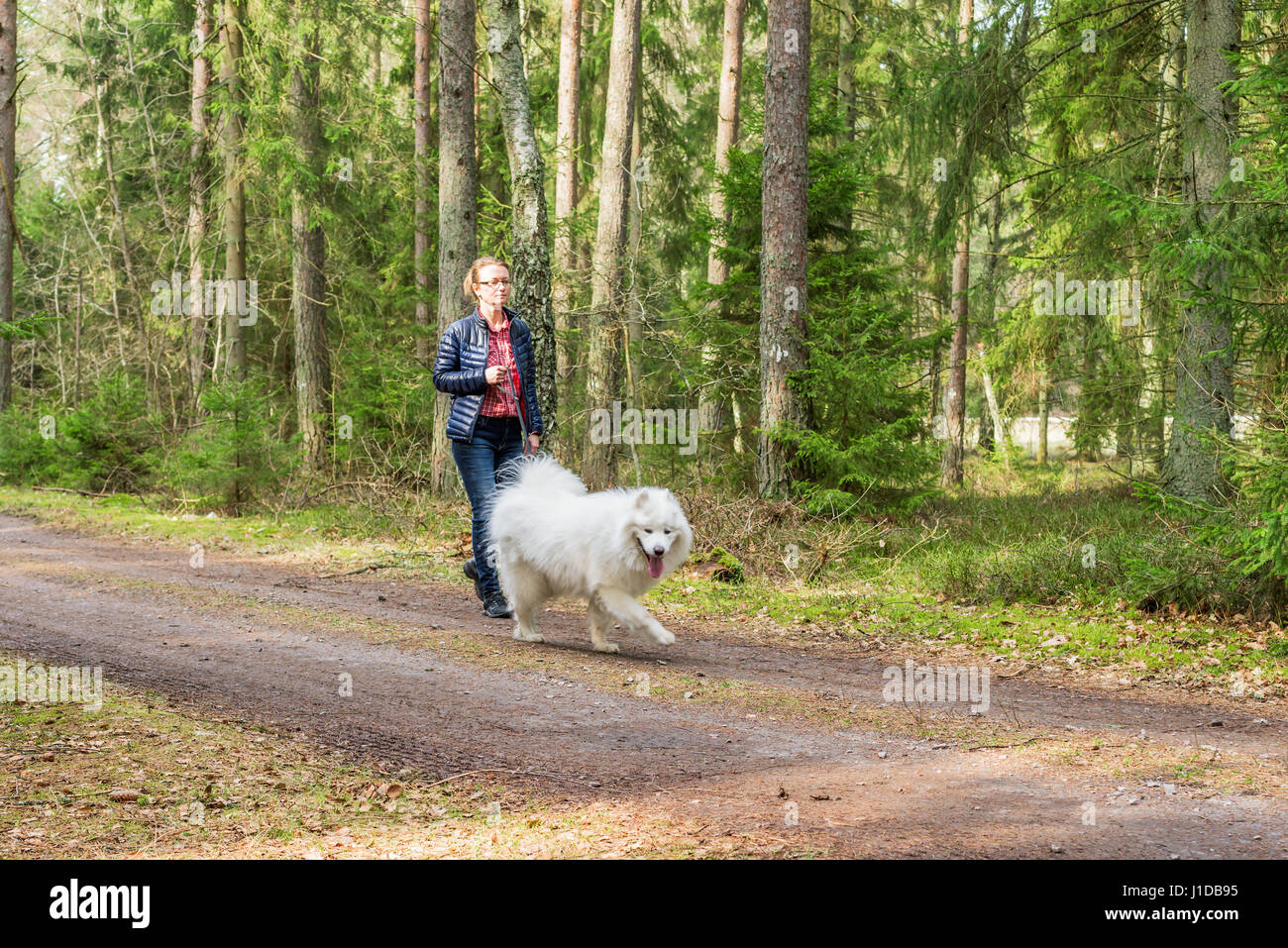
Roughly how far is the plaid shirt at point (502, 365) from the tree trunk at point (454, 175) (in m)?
6.13

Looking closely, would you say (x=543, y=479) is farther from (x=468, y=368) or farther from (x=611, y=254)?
(x=611, y=254)

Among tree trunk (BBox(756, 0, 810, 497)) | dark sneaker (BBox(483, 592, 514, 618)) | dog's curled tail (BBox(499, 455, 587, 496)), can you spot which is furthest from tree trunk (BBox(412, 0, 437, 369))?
dog's curled tail (BBox(499, 455, 587, 496))

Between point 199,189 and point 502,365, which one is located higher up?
point 199,189

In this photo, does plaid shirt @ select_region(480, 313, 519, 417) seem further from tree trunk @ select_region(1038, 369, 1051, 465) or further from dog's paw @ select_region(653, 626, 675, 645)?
tree trunk @ select_region(1038, 369, 1051, 465)

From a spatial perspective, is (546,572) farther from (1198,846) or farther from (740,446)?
(740,446)

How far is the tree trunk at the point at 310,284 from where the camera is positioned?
18.2 m

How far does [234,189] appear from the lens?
18.1 meters

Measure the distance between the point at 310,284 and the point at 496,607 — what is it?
12.6 metres

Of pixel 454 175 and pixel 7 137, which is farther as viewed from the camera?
pixel 7 137

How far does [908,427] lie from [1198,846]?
8095mm

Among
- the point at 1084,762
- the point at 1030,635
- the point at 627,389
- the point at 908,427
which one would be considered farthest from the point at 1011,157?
the point at 1084,762

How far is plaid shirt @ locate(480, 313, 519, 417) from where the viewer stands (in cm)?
757

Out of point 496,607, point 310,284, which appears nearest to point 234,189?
point 310,284

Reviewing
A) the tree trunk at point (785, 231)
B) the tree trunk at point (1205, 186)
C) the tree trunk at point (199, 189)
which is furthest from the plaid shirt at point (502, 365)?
the tree trunk at point (199, 189)
